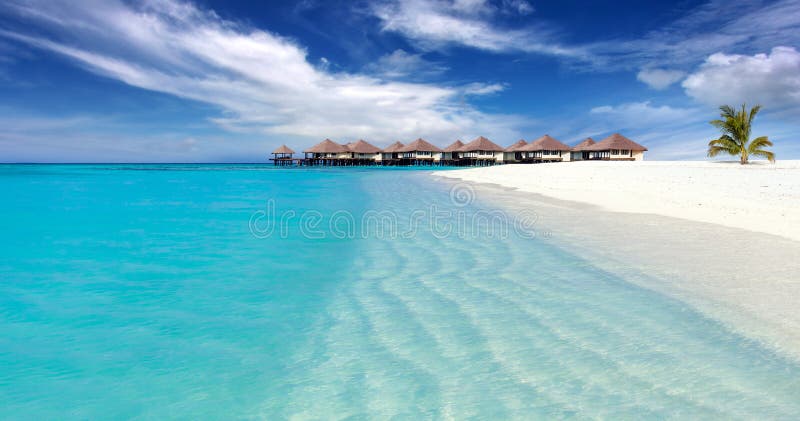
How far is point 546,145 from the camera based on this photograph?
50.2 m

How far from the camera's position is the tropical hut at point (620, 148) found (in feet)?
142

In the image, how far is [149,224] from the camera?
8.95 m

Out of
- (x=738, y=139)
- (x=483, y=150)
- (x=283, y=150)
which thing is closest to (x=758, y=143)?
(x=738, y=139)

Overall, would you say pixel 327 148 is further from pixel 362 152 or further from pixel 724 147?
pixel 724 147

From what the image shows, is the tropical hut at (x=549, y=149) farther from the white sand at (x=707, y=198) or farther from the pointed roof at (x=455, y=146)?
the white sand at (x=707, y=198)

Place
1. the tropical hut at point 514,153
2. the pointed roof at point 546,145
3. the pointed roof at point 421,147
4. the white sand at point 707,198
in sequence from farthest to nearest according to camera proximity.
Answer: the pointed roof at point 421,147, the tropical hut at point 514,153, the pointed roof at point 546,145, the white sand at point 707,198

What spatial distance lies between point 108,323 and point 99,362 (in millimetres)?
777

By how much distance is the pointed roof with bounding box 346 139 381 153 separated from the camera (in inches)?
2515

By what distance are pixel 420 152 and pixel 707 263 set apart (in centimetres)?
6020

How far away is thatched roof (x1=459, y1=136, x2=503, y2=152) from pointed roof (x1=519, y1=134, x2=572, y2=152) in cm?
527

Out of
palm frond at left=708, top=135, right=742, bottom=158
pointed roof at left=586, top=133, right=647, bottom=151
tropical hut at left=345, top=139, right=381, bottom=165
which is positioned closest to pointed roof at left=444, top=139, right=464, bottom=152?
tropical hut at left=345, top=139, right=381, bottom=165

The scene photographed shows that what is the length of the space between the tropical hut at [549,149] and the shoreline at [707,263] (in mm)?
44651

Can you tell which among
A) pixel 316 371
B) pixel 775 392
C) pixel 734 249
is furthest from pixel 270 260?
pixel 734 249

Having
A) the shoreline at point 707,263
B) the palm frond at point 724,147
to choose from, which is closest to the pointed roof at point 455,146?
the palm frond at point 724,147
